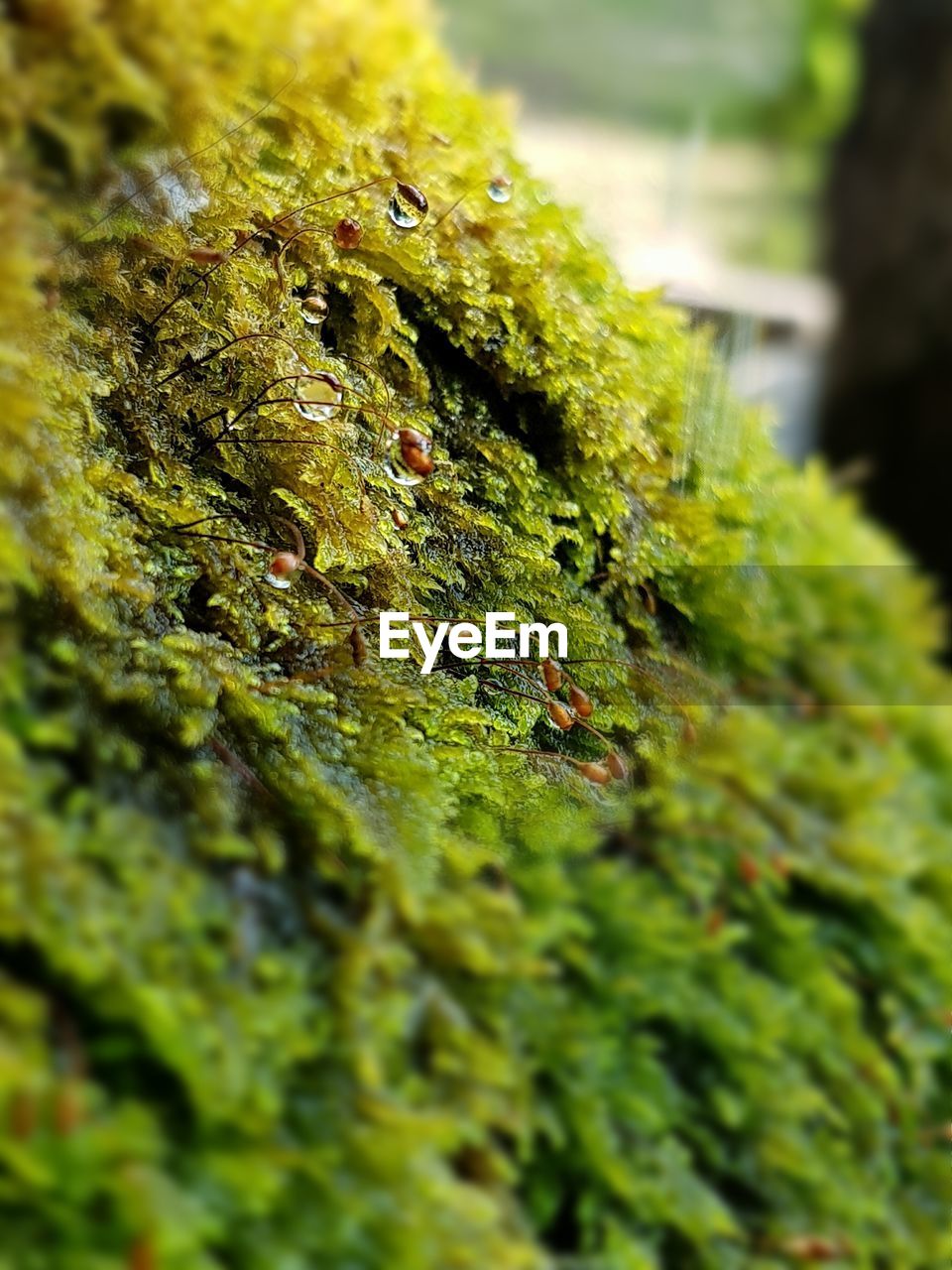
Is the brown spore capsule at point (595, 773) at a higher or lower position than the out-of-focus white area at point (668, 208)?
lower

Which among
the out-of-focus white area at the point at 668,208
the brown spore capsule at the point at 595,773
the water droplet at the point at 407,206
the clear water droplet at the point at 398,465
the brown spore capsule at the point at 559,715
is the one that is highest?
the out-of-focus white area at the point at 668,208

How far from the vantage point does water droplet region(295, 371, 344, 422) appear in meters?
0.40

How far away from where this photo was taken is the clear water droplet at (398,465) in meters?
0.41

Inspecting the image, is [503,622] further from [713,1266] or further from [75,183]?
[713,1266]

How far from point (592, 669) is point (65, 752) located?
0.72 feet

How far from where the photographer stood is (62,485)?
1.27 feet

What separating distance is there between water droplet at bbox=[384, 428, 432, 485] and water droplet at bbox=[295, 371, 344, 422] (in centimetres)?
3

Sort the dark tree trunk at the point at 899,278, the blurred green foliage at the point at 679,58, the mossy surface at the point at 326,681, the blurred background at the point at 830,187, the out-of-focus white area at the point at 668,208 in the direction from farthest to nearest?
the dark tree trunk at the point at 899,278
the blurred background at the point at 830,187
the blurred green foliage at the point at 679,58
the out-of-focus white area at the point at 668,208
the mossy surface at the point at 326,681

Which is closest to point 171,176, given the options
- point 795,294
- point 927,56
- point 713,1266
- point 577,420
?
point 577,420

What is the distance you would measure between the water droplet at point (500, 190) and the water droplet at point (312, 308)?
0.09 m

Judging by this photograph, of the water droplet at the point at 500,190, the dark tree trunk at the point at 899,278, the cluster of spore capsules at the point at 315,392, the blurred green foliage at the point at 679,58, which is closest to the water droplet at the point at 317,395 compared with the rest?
the cluster of spore capsules at the point at 315,392

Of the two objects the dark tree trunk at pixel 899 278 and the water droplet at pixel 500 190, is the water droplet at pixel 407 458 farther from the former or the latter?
the dark tree trunk at pixel 899 278

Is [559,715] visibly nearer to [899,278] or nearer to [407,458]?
[407,458]

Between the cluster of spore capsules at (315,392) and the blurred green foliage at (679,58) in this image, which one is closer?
the cluster of spore capsules at (315,392)
